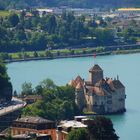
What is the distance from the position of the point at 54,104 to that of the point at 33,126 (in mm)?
6559

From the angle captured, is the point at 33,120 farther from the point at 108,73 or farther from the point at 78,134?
the point at 108,73

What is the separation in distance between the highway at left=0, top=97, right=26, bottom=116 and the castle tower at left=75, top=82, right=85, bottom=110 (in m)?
1.97

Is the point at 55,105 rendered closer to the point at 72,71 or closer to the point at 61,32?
the point at 72,71

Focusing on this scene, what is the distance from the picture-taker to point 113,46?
77.2 meters

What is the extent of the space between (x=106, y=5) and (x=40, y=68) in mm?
51164

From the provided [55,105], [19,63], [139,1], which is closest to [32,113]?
[55,105]

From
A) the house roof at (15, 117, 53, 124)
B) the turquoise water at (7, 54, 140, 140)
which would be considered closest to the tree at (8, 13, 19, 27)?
the turquoise water at (7, 54, 140, 140)

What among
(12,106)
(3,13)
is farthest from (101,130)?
(3,13)

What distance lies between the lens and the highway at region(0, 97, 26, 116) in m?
39.6

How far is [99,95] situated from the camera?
44719 millimetres

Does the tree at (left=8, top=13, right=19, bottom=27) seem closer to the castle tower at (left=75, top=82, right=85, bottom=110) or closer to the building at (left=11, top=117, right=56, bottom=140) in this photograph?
the castle tower at (left=75, top=82, right=85, bottom=110)

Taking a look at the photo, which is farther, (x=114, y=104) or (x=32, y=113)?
(x=114, y=104)

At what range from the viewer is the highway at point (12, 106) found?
3956 cm

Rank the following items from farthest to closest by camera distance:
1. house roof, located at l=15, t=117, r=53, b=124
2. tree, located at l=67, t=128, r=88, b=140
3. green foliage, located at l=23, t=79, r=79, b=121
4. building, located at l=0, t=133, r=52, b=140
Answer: green foliage, located at l=23, t=79, r=79, b=121 → house roof, located at l=15, t=117, r=53, b=124 → tree, located at l=67, t=128, r=88, b=140 → building, located at l=0, t=133, r=52, b=140
